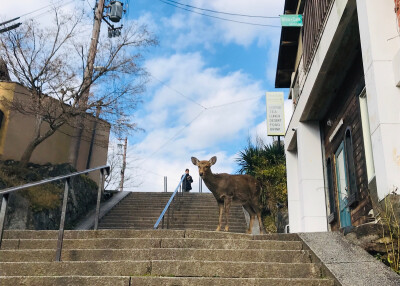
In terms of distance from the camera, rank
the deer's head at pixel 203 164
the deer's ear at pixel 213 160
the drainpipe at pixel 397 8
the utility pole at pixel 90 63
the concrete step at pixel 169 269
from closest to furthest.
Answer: the concrete step at pixel 169 269
the drainpipe at pixel 397 8
the deer's head at pixel 203 164
the deer's ear at pixel 213 160
the utility pole at pixel 90 63

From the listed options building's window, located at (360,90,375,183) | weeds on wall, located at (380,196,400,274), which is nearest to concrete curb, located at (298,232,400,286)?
weeds on wall, located at (380,196,400,274)

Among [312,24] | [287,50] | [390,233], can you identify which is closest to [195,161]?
[312,24]

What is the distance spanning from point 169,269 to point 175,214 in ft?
32.7

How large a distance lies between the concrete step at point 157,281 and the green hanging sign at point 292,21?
9.74 metres

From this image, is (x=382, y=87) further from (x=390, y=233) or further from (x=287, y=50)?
(x=287, y=50)

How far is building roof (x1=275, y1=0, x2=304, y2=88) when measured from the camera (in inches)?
582

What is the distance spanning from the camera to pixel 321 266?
512cm

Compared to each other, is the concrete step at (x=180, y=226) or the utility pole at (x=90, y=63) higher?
the utility pole at (x=90, y=63)

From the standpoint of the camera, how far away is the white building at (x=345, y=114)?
19.4 ft

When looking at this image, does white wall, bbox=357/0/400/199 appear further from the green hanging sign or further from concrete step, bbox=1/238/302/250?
the green hanging sign

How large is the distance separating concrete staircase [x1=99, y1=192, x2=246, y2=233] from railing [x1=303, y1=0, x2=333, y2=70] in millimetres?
5803

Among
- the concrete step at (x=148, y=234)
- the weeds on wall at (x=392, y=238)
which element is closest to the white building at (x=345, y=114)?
the weeds on wall at (x=392, y=238)

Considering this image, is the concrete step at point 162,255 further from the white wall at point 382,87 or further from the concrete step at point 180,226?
the concrete step at point 180,226

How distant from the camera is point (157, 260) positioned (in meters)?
5.39
